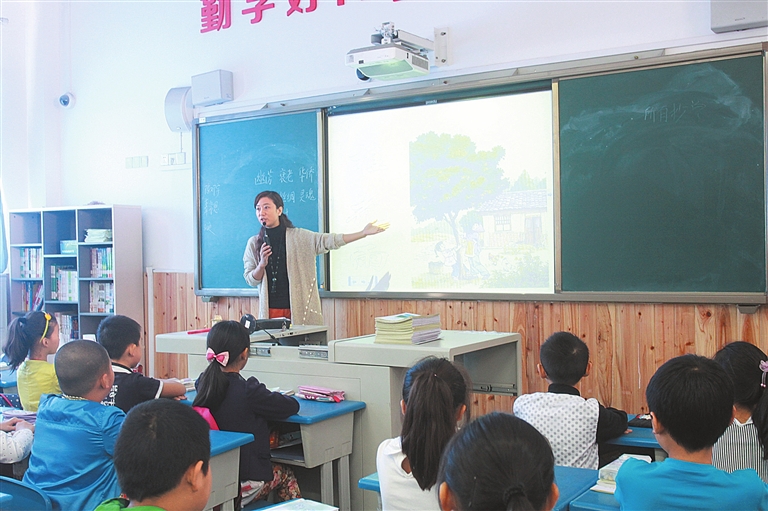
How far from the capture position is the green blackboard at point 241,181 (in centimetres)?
564

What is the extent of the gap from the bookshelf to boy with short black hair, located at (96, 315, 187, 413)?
332 centimetres

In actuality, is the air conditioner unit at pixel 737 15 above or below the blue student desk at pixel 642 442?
above

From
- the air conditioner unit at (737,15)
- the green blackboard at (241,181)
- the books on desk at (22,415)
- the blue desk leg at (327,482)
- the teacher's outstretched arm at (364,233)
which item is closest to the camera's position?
the books on desk at (22,415)

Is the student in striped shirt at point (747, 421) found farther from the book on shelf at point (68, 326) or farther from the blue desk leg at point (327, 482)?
the book on shelf at point (68, 326)

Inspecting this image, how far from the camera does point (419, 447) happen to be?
205 cm

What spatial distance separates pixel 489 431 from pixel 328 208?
173 inches

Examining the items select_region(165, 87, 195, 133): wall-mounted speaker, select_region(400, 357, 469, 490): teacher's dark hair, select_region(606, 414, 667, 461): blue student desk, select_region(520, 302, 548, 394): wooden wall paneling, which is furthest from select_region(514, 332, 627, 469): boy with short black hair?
select_region(165, 87, 195, 133): wall-mounted speaker

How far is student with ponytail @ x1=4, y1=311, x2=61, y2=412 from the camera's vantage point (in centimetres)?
363

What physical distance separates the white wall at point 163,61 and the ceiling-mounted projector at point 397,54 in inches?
4.3

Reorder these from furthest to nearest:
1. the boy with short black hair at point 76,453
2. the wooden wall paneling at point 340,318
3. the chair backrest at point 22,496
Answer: the wooden wall paneling at point 340,318 < the boy with short black hair at point 76,453 < the chair backrest at point 22,496

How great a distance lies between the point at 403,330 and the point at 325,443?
0.64 m

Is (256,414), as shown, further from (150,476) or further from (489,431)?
(489,431)

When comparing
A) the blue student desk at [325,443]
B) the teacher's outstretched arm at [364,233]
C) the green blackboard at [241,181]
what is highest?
the green blackboard at [241,181]

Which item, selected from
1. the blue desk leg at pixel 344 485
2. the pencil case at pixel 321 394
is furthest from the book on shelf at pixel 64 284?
the blue desk leg at pixel 344 485
